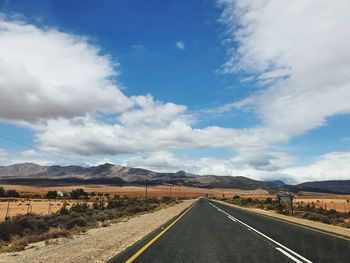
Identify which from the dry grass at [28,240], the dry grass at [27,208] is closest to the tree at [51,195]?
the dry grass at [27,208]

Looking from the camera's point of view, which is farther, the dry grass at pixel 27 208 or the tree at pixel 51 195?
the tree at pixel 51 195

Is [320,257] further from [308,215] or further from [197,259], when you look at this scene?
[308,215]

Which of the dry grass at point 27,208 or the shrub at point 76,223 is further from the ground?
the dry grass at point 27,208

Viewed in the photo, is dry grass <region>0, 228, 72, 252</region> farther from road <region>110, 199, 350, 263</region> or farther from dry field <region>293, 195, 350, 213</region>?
dry field <region>293, 195, 350, 213</region>

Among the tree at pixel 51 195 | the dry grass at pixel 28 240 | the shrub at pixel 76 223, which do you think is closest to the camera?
the dry grass at pixel 28 240

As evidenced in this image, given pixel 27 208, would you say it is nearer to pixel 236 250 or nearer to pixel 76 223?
pixel 76 223

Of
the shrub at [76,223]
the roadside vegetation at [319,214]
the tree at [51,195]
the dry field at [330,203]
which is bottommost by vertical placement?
the shrub at [76,223]

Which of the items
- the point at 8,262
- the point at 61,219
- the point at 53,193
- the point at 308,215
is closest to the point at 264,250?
the point at 8,262

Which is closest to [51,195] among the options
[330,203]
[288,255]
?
[330,203]

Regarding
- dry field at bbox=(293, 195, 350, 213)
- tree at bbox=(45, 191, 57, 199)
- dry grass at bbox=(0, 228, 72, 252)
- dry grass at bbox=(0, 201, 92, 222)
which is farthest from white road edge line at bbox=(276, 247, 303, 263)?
tree at bbox=(45, 191, 57, 199)

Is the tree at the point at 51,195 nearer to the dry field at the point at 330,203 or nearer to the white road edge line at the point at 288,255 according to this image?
the dry field at the point at 330,203

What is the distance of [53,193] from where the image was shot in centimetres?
12688

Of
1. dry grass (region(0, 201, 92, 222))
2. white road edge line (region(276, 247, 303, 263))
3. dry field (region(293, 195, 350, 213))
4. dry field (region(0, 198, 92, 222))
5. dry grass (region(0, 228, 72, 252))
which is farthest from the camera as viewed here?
dry field (region(293, 195, 350, 213))

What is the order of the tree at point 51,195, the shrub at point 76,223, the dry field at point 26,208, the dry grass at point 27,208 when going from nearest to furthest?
the shrub at point 76,223
the dry field at point 26,208
the dry grass at point 27,208
the tree at point 51,195
